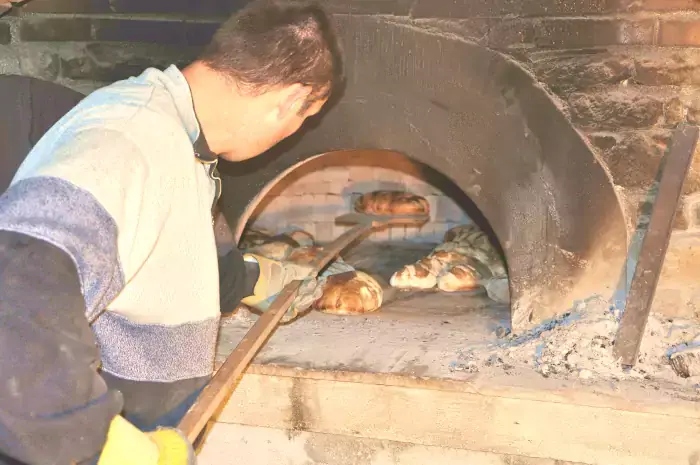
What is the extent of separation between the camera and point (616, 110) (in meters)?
2.19

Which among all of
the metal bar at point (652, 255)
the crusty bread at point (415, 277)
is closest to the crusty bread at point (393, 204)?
the crusty bread at point (415, 277)

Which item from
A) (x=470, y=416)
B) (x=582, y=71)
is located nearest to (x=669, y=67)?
Answer: (x=582, y=71)

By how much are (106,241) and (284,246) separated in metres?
2.28

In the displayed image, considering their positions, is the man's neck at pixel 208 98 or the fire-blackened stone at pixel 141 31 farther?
Result: the fire-blackened stone at pixel 141 31

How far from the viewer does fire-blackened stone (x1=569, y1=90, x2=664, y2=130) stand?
85.8 inches

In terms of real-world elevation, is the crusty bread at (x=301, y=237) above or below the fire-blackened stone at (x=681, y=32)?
below

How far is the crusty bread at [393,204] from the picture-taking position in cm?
348

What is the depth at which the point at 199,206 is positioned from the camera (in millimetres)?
1295

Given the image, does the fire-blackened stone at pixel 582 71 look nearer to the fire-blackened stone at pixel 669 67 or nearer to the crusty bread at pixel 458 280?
the fire-blackened stone at pixel 669 67

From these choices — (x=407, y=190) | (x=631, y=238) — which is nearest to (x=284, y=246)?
(x=407, y=190)

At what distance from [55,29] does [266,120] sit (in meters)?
1.56

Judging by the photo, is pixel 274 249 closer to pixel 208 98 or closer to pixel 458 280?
pixel 458 280

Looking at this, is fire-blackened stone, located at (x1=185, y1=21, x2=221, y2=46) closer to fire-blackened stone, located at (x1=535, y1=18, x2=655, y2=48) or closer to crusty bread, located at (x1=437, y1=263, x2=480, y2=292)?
fire-blackened stone, located at (x1=535, y1=18, x2=655, y2=48)

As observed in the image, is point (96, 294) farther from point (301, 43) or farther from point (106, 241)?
point (301, 43)
